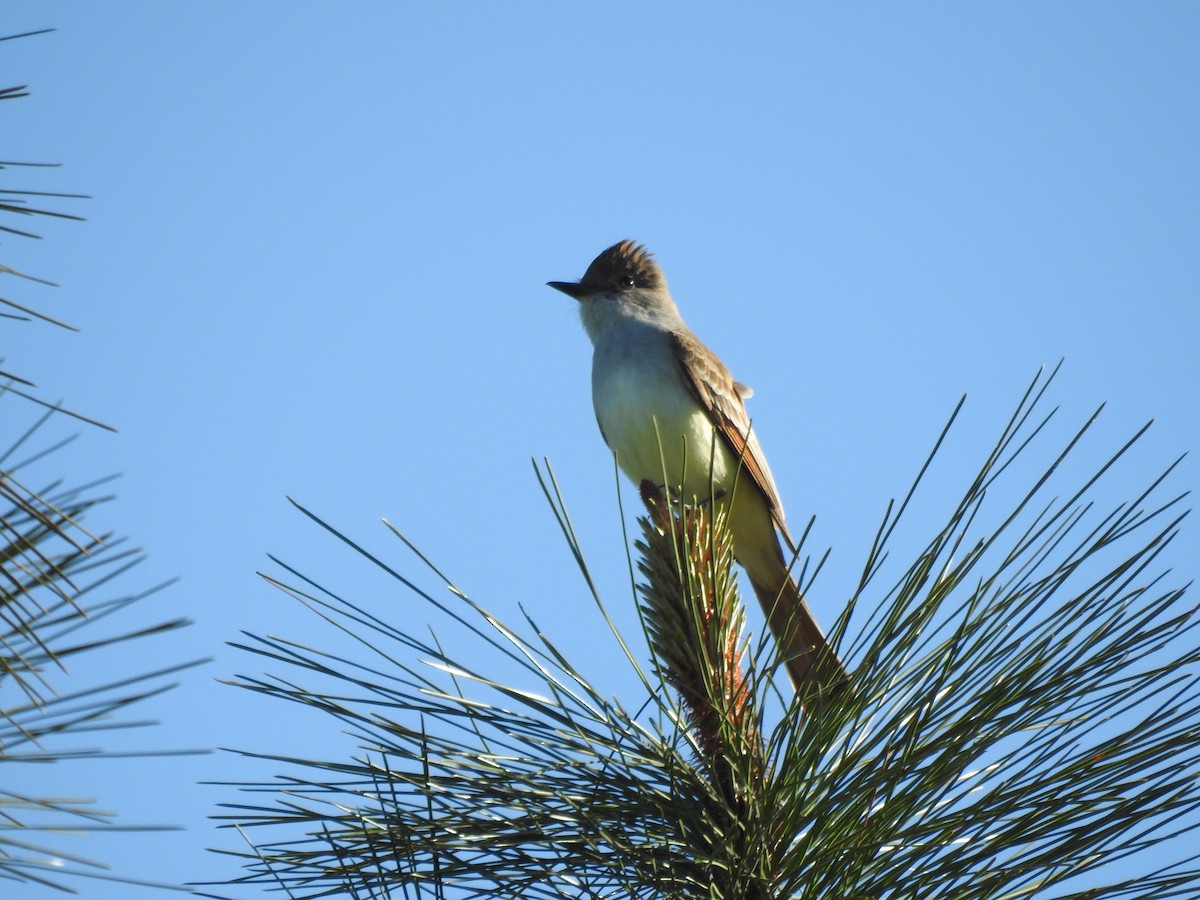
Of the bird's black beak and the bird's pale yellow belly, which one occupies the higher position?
the bird's black beak

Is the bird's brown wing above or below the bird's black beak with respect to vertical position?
below

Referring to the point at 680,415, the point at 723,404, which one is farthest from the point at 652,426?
the point at 723,404

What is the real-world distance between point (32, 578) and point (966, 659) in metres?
1.83

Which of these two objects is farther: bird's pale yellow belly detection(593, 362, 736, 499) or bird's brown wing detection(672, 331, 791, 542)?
bird's brown wing detection(672, 331, 791, 542)

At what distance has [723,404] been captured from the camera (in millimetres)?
7086

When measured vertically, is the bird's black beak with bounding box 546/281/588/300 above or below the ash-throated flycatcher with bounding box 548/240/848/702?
above

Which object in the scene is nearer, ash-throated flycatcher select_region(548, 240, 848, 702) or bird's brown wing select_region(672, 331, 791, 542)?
ash-throated flycatcher select_region(548, 240, 848, 702)

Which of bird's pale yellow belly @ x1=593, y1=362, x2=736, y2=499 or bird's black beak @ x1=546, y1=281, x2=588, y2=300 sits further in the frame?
bird's black beak @ x1=546, y1=281, x2=588, y2=300

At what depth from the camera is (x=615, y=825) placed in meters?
2.56

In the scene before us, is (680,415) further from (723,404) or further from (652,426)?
(723,404)

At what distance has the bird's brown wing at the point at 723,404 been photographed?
6.94 metres

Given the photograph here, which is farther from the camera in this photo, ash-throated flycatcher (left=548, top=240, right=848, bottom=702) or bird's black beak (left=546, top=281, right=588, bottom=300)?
bird's black beak (left=546, top=281, right=588, bottom=300)

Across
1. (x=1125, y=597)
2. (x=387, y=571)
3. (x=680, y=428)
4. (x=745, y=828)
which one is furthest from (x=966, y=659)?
(x=680, y=428)

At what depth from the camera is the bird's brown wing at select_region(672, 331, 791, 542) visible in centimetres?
694
